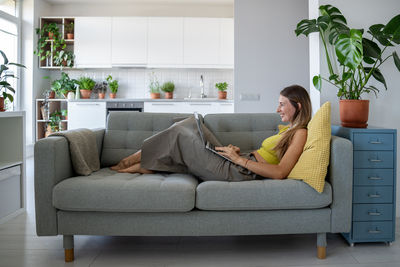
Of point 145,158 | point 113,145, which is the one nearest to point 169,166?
point 145,158

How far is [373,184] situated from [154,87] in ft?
17.1

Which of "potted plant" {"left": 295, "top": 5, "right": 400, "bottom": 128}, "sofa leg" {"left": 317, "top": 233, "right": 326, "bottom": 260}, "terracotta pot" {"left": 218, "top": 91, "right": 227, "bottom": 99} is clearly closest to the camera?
"sofa leg" {"left": 317, "top": 233, "right": 326, "bottom": 260}

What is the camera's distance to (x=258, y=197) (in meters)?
2.11

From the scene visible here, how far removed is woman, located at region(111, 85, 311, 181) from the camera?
7.40 ft

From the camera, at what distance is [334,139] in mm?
2230

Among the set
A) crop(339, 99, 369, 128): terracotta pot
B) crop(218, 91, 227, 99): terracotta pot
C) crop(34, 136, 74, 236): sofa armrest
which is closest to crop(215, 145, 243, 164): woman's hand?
crop(339, 99, 369, 128): terracotta pot

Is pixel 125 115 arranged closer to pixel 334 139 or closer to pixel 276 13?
pixel 334 139

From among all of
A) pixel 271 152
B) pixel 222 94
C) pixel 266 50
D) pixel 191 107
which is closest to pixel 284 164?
pixel 271 152

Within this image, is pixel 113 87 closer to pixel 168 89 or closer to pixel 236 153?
pixel 168 89

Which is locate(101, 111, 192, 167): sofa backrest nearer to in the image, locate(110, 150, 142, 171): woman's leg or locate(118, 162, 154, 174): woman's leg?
locate(110, 150, 142, 171): woman's leg

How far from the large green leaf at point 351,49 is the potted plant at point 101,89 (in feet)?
17.1

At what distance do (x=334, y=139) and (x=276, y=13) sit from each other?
3711 millimetres

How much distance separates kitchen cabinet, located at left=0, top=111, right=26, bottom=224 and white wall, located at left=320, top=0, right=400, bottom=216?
2.77m

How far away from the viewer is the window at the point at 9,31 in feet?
19.5
